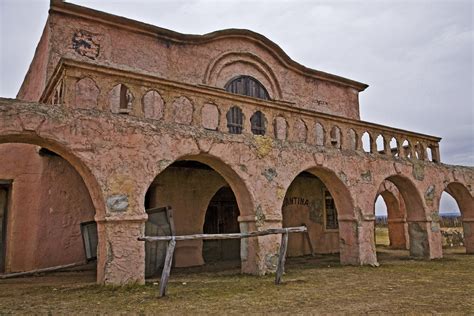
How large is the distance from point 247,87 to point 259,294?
768 cm

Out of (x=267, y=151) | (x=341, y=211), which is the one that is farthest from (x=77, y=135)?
(x=341, y=211)

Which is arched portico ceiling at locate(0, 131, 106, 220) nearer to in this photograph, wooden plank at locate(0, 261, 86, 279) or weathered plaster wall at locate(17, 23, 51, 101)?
wooden plank at locate(0, 261, 86, 279)

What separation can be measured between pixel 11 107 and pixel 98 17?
4861 mm

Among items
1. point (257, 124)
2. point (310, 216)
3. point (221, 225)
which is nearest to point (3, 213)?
point (221, 225)

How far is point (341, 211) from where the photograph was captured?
30.3 ft

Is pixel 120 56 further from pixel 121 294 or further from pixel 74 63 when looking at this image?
pixel 121 294

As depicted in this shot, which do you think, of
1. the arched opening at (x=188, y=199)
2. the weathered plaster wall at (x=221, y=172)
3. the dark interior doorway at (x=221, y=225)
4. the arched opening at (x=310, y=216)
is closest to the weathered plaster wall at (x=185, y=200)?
the arched opening at (x=188, y=199)

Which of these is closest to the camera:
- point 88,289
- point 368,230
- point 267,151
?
point 88,289

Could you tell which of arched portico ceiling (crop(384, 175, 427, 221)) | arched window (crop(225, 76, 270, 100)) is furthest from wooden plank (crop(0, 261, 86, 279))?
arched portico ceiling (crop(384, 175, 427, 221))

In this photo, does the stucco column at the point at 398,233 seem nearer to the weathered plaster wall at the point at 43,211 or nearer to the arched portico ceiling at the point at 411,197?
the arched portico ceiling at the point at 411,197

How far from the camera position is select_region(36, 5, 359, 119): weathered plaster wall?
9.40 metres

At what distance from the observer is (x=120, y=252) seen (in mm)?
6051

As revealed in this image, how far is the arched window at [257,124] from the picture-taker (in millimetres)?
11914

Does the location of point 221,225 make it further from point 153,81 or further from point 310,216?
point 153,81
